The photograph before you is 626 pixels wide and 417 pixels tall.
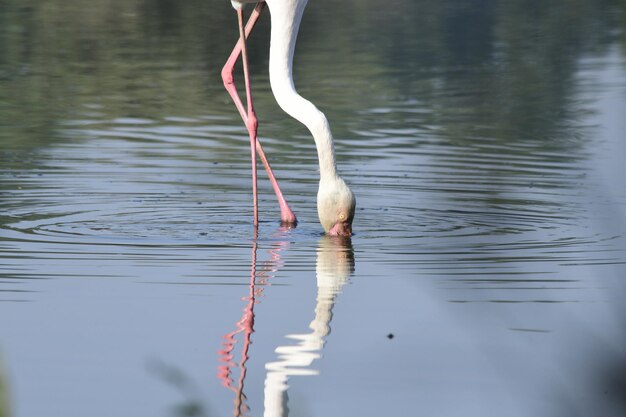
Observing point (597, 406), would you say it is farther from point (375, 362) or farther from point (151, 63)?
point (151, 63)

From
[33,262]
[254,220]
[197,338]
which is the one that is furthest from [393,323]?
[254,220]

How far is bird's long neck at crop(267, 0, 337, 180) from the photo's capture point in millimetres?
8750

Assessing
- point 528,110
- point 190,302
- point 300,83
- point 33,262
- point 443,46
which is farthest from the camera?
point 443,46

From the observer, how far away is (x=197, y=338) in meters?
5.93

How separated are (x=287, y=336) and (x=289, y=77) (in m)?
3.31

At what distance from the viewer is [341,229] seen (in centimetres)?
852

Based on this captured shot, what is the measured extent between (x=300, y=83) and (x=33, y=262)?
1030 centimetres

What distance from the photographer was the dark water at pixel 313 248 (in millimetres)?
4504

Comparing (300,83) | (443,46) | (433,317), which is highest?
(433,317)

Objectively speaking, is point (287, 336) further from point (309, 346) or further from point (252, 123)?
point (252, 123)

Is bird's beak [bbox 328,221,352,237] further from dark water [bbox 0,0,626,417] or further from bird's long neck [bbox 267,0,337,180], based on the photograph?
bird's long neck [bbox 267,0,337,180]

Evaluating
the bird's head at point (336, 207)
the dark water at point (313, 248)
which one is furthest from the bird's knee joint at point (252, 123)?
the bird's head at point (336, 207)

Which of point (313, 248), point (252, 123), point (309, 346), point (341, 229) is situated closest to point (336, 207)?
point (341, 229)

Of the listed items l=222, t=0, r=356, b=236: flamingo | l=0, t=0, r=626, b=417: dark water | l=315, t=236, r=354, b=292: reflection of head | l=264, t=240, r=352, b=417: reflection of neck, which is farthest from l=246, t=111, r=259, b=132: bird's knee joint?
l=264, t=240, r=352, b=417: reflection of neck
